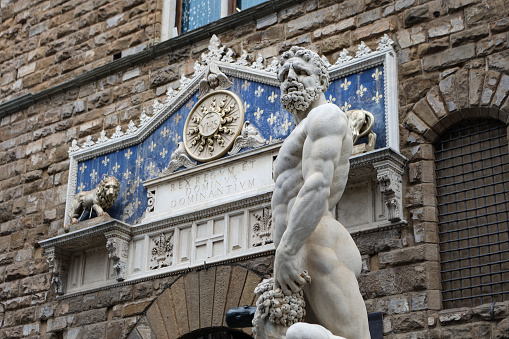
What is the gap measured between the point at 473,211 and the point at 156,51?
4.38m

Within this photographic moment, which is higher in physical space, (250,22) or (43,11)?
(43,11)

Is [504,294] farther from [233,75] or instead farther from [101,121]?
[101,121]

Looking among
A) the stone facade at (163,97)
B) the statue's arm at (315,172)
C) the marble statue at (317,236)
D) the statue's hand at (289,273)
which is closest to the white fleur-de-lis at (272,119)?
the stone facade at (163,97)

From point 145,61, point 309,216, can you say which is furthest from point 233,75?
point 309,216

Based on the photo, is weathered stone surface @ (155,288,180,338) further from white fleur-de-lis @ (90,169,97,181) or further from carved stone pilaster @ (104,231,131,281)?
white fleur-de-lis @ (90,169,97,181)

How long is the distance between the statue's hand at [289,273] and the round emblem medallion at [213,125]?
13.5 ft

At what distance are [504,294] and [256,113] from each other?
3161 millimetres

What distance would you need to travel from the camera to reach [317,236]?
5059 millimetres

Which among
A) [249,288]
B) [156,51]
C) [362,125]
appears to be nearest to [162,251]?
[249,288]

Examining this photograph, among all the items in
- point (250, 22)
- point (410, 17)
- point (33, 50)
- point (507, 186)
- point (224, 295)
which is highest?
point (33, 50)

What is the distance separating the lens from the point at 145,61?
405 inches

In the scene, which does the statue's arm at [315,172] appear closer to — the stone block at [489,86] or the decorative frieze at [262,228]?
the stone block at [489,86]

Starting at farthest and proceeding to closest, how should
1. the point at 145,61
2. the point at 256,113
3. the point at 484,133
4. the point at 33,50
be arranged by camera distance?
the point at 33,50 < the point at 145,61 < the point at 256,113 < the point at 484,133

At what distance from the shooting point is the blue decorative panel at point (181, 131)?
8219 millimetres
